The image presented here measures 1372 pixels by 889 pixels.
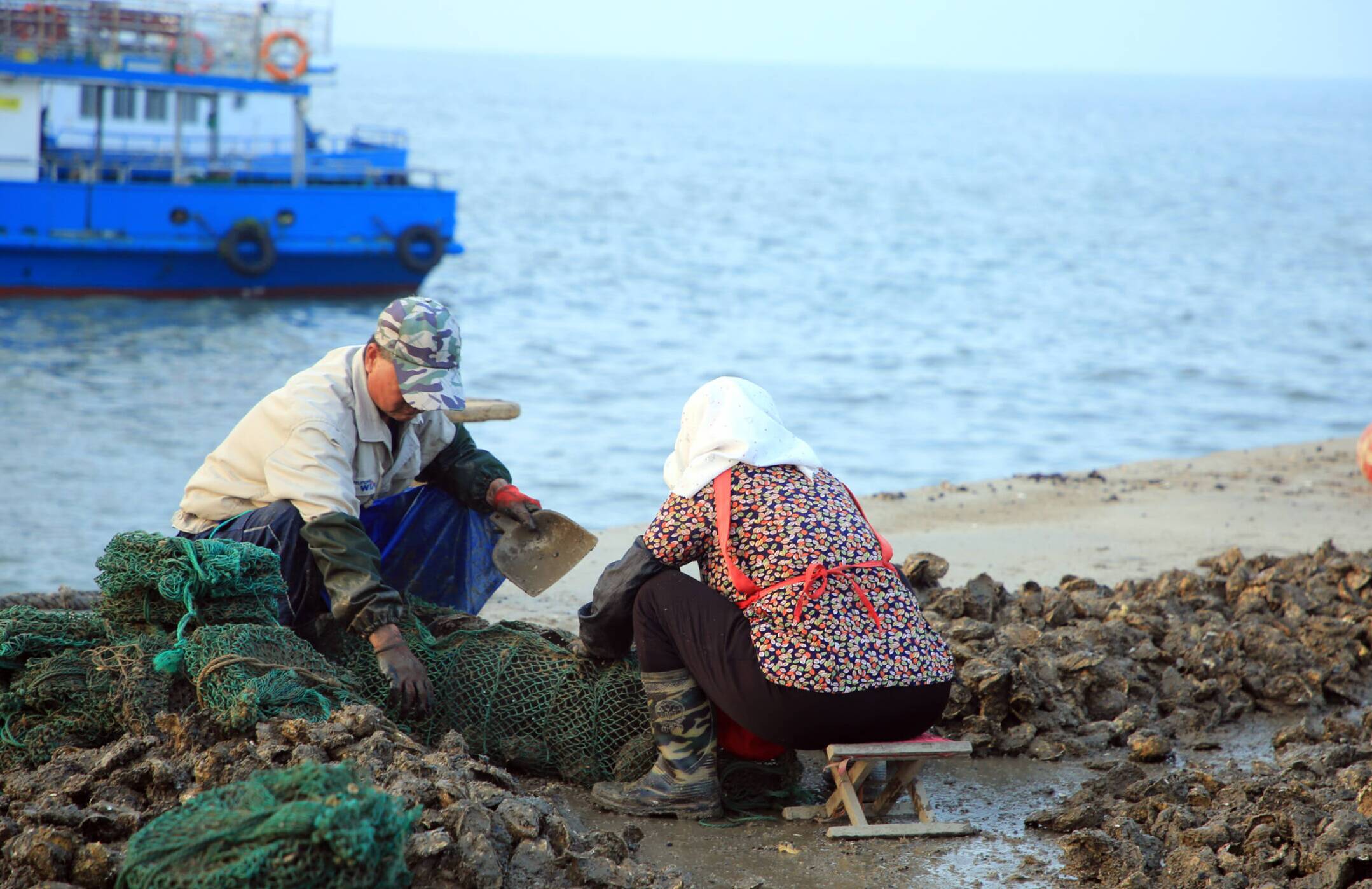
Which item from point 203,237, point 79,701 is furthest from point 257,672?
point 203,237

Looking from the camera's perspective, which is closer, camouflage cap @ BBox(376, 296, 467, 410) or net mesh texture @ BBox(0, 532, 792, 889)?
net mesh texture @ BBox(0, 532, 792, 889)

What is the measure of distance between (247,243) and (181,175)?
3.70 feet

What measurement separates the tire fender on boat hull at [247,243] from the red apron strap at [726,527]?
1497 cm

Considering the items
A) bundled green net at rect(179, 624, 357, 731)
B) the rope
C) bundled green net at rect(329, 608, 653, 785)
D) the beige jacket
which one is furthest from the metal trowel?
the rope

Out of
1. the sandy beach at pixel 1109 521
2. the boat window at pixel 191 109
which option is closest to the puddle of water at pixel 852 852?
the sandy beach at pixel 1109 521

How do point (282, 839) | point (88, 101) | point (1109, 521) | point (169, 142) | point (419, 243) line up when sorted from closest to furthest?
1. point (282, 839)
2. point (1109, 521)
3. point (88, 101)
4. point (169, 142)
5. point (419, 243)

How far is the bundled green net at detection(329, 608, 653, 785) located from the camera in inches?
139

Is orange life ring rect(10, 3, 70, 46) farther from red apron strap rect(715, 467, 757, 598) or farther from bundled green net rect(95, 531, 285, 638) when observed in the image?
red apron strap rect(715, 467, 757, 598)

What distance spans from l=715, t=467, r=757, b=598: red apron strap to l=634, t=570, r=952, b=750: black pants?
73 mm

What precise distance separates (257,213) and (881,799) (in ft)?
49.9

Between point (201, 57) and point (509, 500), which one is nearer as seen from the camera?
point (509, 500)

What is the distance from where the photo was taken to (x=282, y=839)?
2172 millimetres

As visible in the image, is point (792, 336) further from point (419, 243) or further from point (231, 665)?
point (231, 665)

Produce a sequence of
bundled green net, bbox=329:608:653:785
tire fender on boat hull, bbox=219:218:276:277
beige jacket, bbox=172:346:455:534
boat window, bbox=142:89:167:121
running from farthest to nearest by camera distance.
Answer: boat window, bbox=142:89:167:121 → tire fender on boat hull, bbox=219:218:276:277 → bundled green net, bbox=329:608:653:785 → beige jacket, bbox=172:346:455:534
